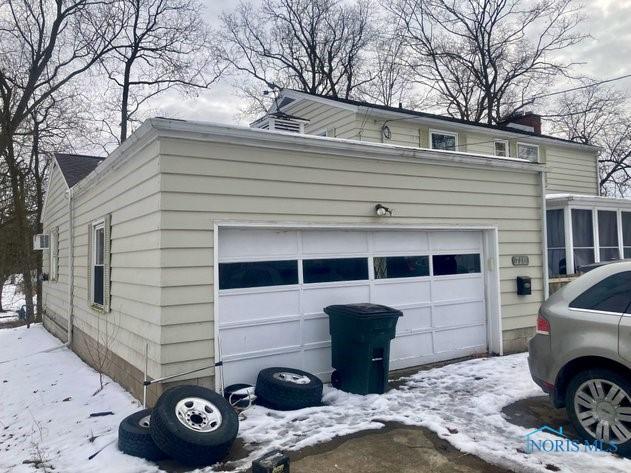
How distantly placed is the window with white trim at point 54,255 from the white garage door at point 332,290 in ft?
Answer: 27.4

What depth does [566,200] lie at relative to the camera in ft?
38.0

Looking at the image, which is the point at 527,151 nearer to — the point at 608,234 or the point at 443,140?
the point at 443,140

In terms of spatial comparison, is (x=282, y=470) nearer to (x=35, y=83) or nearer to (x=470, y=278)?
(x=470, y=278)

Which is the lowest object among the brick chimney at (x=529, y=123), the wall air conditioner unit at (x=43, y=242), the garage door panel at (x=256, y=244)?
the garage door panel at (x=256, y=244)

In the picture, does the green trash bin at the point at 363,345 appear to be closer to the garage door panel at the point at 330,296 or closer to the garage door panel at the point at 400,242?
the garage door panel at the point at 330,296

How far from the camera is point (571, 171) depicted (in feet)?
57.5

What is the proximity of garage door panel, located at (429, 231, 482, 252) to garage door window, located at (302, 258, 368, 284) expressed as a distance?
1.34 m

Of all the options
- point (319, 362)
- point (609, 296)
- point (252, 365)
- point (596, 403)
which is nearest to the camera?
point (596, 403)

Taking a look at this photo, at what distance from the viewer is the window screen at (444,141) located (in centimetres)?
1410

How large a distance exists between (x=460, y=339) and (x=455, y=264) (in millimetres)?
1199

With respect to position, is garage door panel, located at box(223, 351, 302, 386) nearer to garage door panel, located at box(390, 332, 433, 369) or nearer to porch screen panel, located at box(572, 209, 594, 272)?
garage door panel, located at box(390, 332, 433, 369)

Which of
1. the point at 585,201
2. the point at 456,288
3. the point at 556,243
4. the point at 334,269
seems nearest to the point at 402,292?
the point at 456,288

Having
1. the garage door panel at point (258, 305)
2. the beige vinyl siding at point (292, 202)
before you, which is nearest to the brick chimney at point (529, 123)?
the beige vinyl siding at point (292, 202)

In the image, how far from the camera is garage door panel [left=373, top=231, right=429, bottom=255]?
22.5ft
